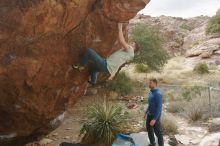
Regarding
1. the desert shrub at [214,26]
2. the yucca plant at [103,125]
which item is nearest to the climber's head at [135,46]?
the yucca plant at [103,125]

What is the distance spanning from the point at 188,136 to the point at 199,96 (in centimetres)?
425

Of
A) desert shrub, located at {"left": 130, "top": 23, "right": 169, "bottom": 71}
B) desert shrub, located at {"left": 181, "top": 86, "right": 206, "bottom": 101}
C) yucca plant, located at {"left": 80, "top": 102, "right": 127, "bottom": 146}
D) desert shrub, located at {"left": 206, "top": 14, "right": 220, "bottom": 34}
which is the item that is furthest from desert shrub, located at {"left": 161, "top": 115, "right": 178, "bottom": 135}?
desert shrub, located at {"left": 206, "top": 14, "right": 220, "bottom": 34}

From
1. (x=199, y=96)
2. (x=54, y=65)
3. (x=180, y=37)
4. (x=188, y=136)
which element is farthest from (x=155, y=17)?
(x=54, y=65)

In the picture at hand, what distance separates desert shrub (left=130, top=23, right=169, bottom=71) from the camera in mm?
21484

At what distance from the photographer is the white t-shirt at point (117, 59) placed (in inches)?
318

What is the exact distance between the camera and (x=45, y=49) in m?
7.57

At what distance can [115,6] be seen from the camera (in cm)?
742

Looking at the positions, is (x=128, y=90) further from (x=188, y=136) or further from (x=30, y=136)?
(x=30, y=136)

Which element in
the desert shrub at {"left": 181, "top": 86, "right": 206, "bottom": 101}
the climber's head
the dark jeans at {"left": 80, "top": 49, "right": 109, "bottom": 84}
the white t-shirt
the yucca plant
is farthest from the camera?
the climber's head

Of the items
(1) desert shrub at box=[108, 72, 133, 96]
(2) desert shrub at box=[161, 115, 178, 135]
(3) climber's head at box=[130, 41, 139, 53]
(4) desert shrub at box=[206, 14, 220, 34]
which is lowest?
(2) desert shrub at box=[161, 115, 178, 135]

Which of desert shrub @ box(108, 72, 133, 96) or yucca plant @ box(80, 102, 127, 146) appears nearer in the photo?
yucca plant @ box(80, 102, 127, 146)

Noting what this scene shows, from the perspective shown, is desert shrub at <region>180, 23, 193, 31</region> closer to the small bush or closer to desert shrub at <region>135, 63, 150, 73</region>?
desert shrub at <region>135, 63, 150, 73</region>

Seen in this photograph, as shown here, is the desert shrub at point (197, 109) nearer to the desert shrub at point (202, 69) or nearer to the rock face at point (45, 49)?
the rock face at point (45, 49)

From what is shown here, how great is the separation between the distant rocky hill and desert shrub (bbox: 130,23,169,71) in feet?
24.1
